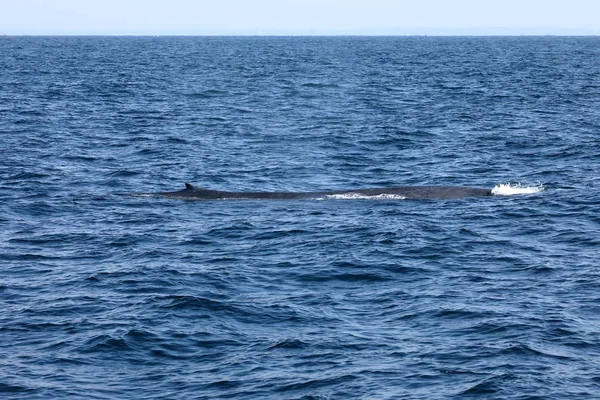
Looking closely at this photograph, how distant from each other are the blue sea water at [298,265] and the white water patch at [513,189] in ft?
2.62

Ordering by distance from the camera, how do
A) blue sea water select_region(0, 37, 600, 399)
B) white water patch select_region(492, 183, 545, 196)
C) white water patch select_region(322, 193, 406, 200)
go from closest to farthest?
blue sea water select_region(0, 37, 600, 399), white water patch select_region(322, 193, 406, 200), white water patch select_region(492, 183, 545, 196)

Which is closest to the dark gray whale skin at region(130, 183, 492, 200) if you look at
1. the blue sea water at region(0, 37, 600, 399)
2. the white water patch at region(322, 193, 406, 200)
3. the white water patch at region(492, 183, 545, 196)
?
the white water patch at region(322, 193, 406, 200)

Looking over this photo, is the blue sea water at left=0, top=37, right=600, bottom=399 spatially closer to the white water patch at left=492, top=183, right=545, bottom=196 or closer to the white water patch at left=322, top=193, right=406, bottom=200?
the white water patch at left=322, top=193, right=406, bottom=200

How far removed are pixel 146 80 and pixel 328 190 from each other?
231 ft

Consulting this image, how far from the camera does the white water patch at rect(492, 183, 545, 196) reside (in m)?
37.8

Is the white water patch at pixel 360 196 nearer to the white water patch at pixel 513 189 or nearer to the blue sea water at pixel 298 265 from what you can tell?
the blue sea water at pixel 298 265

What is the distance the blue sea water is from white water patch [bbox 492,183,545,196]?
0.80 metres

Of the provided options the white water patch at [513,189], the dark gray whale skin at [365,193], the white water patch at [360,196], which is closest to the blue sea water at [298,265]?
the white water patch at [360,196]

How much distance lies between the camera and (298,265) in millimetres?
27734

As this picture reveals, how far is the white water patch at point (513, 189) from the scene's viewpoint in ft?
124

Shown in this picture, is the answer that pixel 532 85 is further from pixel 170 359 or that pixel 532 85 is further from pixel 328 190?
pixel 170 359

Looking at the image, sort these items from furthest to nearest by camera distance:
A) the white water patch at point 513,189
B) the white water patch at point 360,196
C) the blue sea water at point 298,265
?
the white water patch at point 513,189, the white water patch at point 360,196, the blue sea water at point 298,265

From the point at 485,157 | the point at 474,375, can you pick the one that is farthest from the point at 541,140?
the point at 474,375

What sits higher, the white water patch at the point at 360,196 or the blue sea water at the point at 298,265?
the white water patch at the point at 360,196
